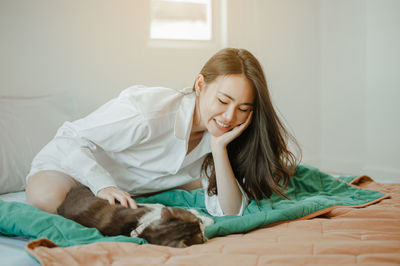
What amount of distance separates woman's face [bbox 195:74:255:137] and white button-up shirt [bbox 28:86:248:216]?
108 mm

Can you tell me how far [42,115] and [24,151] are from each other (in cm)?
26

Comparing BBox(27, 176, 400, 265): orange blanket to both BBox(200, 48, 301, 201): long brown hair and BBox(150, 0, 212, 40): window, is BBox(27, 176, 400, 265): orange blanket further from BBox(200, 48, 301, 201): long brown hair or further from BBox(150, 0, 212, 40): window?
BBox(150, 0, 212, 40): window

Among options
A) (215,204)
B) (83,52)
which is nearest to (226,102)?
(215,204)

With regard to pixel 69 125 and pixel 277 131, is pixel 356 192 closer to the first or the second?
pixel 277 131

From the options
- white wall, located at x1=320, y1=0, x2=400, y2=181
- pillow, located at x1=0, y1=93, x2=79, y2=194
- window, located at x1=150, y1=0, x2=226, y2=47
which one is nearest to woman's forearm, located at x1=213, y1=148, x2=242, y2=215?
pillow, located at x1=0, y1=93, x2=79, y2=194

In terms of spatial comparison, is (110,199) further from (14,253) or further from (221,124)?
(221,124)

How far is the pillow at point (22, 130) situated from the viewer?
6.45 ft

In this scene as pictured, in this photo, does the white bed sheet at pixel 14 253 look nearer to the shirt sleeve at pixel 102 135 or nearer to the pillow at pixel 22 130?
the shirt sleeve at pixel 102 135

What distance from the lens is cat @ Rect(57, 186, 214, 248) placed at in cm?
120

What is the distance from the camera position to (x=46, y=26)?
8.63ft

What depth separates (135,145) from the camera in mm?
1812

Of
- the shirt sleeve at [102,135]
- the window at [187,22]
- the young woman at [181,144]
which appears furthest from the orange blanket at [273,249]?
the window at [187,22]

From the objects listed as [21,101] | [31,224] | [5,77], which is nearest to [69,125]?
[21,101]

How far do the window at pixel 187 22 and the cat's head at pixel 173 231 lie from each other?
82.4 inches
